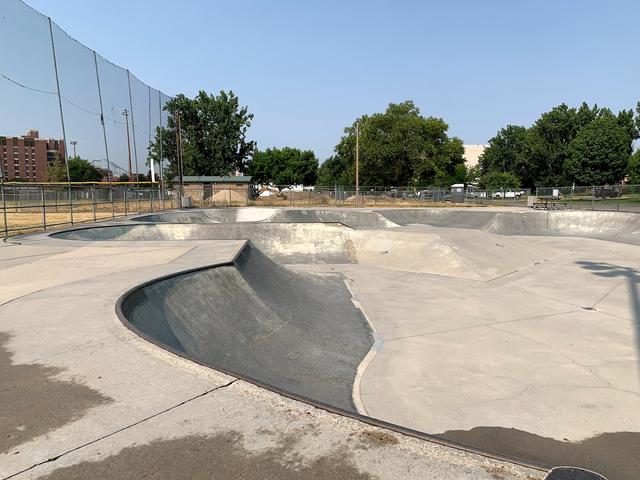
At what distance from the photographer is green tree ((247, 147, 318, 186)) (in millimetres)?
97125

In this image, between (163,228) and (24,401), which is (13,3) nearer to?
(163,228)

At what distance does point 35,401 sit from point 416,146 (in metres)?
63.8

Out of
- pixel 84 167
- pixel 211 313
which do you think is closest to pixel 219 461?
pixel 211 313

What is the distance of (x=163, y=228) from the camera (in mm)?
18125

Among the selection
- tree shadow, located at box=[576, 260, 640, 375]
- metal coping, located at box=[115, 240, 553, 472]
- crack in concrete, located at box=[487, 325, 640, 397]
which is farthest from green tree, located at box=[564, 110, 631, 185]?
metal coping, located at box=[115, 240, 553, 472]

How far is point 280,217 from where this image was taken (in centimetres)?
2919

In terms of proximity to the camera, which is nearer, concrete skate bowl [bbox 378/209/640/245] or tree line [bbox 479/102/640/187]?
concrete skate bowl [bbox 378/209/640/245]

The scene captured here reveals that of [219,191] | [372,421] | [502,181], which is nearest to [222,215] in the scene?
[219,191]

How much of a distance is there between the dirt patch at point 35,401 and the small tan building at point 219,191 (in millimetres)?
38729

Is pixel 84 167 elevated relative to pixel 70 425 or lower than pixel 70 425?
elevated

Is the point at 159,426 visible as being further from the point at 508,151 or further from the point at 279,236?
the point at 508,151

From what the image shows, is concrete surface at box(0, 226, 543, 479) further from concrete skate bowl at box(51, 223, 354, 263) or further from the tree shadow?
concrete skate bowl at box(51, 223, 354, 263)

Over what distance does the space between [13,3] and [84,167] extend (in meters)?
58.5

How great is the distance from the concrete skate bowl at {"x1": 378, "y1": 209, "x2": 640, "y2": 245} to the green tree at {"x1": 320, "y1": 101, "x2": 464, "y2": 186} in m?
34.0
